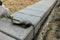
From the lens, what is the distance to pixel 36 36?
3.85 ft

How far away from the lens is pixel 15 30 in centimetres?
104

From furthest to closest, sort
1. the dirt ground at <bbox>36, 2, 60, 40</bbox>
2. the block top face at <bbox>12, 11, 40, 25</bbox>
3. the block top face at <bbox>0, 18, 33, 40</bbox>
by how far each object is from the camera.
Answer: the block top face at <bbox>12, 11, 40, 25</bbox> < the dirt ground at <bbox>36, 2, 60, 40</bbox> < the block top face at <bbox>0, 18, 33, 40</bbox>

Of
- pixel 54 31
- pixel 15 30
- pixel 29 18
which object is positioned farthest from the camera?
pixel 29 18

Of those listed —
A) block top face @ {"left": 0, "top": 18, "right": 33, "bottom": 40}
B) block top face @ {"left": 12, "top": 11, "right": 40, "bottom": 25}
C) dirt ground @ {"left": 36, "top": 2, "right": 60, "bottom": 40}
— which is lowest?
dirt ground @ {"left": 36, "top": 2, "right": 60, "bottom": 40}

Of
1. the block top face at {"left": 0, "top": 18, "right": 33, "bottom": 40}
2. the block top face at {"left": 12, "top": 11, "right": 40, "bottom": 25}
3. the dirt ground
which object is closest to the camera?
the block top face at {"left": 0, "top": 18, "right": 33, "bottom": 40}

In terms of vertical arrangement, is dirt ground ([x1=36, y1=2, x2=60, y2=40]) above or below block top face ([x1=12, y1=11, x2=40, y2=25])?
below

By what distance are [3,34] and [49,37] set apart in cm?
40

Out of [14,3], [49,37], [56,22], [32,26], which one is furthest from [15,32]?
[14,3]

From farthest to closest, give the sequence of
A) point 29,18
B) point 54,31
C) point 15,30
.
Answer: point 29,18
point 54,31
point 15,30

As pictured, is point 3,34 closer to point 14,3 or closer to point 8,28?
point 8,28

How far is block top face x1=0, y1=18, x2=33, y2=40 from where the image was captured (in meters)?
0.96

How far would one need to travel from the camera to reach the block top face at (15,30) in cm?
96

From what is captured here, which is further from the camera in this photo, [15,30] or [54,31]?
[54,31]

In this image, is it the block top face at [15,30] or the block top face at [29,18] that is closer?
the block top face at [15,30]
